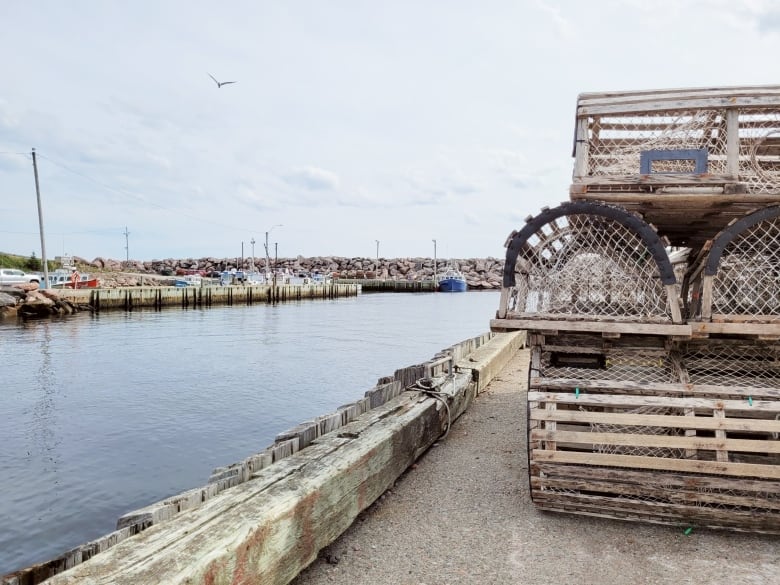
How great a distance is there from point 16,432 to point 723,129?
13.4 metres

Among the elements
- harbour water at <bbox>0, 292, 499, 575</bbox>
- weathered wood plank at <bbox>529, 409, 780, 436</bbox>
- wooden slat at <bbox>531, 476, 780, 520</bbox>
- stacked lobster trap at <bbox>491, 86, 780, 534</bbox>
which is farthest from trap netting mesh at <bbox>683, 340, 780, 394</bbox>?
harbour water at <bbox>0, 292, 499, 575</bbox>

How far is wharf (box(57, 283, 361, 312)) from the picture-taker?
148 feet

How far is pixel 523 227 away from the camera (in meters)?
5.25

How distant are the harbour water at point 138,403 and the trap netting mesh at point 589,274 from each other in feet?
20.4

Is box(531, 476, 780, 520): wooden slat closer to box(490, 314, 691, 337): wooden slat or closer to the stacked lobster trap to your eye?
the stacked lobster trap

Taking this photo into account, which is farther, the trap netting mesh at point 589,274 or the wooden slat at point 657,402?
the trap netting mesh at point 589,274

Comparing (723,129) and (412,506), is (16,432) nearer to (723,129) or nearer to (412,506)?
(412,506)

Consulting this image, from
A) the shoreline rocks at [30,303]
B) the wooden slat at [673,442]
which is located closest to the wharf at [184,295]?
the shoreline rocks at [30,303]

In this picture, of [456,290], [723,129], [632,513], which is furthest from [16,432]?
[456,290]

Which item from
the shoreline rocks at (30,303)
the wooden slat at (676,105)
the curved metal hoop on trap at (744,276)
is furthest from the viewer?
the shoreline rocks at (30,303)

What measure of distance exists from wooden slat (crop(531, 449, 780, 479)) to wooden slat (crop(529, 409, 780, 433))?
26cm

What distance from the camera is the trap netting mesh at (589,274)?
5266 mm

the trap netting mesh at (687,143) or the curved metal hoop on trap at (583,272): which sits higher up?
the trap netting mesh at (687,143)

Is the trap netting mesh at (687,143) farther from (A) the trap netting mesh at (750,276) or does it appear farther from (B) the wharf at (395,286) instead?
(B) the wharf at (395,286)
